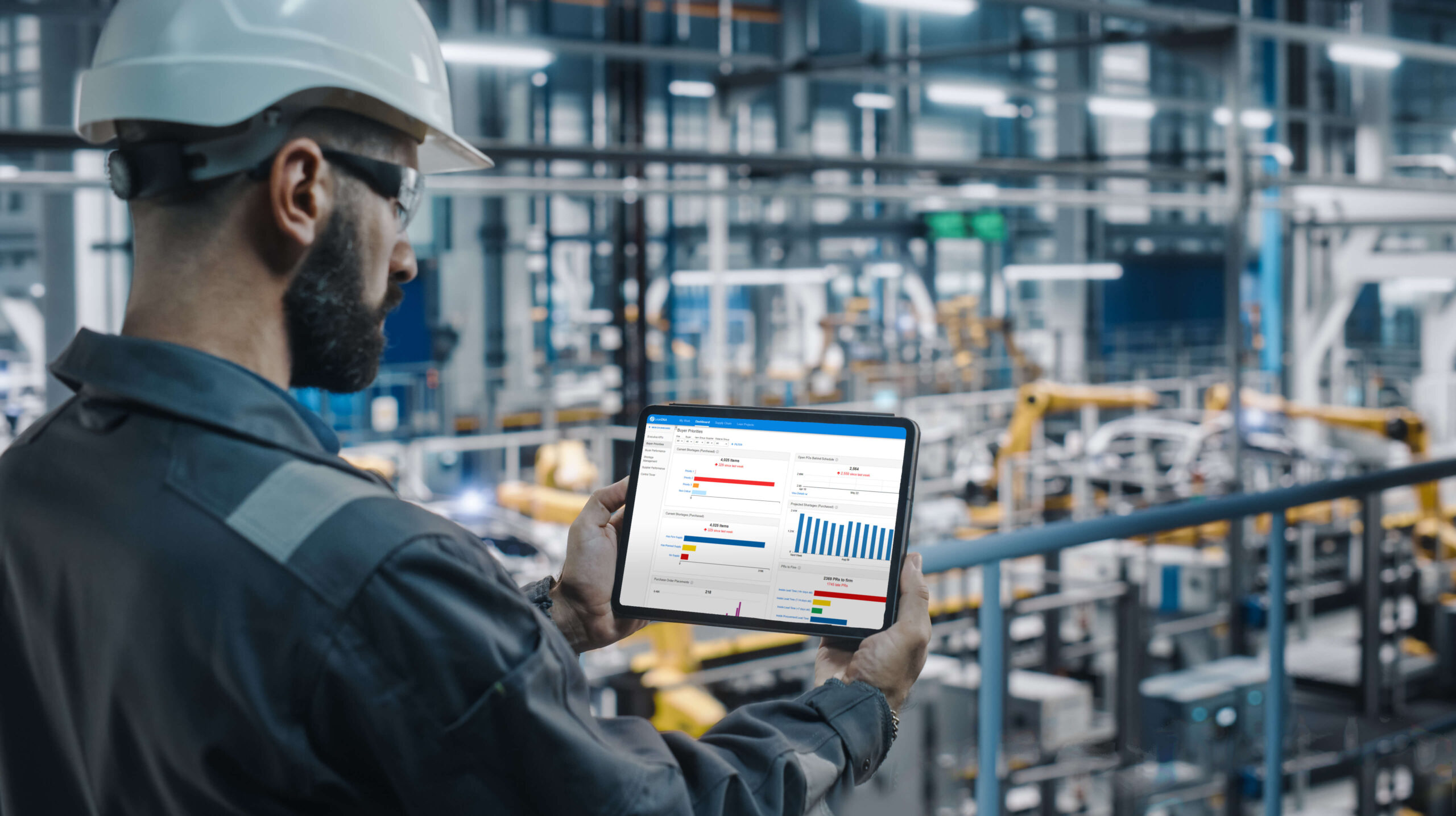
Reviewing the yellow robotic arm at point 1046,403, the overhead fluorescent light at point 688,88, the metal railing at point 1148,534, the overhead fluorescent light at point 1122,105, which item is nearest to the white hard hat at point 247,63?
the metal railing at point 1148,534

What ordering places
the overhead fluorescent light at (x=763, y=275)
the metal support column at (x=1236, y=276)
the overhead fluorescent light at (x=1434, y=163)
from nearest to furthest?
the metal support column at (x=1236, y=276)
the overhead fluorescent light at (x=1434, y=163)
the overhead fluorescent light at (x=763, y=275)

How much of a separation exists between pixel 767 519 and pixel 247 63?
0.64 metres

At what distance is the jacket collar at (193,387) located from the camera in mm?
819

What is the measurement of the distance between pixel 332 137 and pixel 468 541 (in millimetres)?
346

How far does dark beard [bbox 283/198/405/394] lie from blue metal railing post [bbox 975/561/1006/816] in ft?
3.68

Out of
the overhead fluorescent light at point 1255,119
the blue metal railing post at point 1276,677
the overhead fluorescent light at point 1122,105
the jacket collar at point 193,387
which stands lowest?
the blue metal railing post at point 1276,677

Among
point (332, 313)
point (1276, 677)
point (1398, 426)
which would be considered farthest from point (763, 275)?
point (332, 313)

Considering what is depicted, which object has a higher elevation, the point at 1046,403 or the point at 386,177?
the point at 386,177

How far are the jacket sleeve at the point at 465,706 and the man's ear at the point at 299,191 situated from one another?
0.27 metres

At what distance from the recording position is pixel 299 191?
899mm

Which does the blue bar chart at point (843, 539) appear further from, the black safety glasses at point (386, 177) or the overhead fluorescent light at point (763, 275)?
the overhead fluorescent light at point (763, 275)

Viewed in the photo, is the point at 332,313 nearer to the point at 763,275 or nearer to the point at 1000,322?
the point at 763,275

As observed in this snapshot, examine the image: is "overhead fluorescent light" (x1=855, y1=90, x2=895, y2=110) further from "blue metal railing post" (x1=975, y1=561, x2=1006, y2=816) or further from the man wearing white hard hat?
the man wearing white hard hat

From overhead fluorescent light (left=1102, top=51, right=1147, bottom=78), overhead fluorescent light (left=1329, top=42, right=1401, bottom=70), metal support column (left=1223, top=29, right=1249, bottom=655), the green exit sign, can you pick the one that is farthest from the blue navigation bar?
overhead fluorescent light (left=1102, top=51, right=1147, bottom=78)
